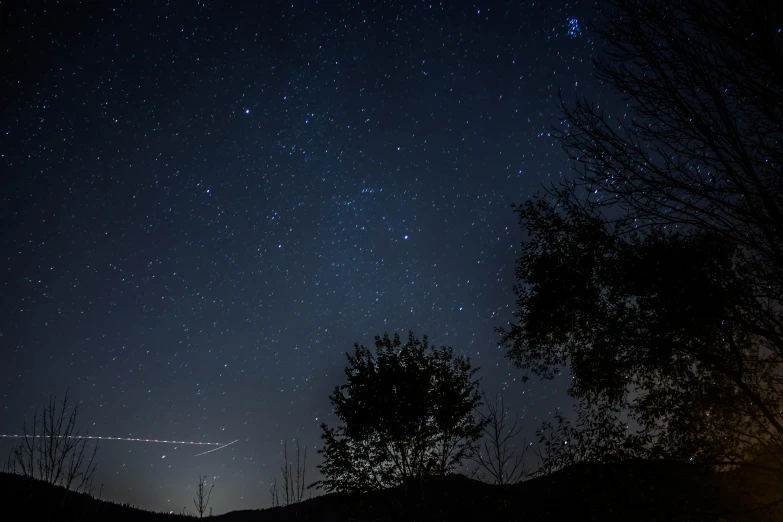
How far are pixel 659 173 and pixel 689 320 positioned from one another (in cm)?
279

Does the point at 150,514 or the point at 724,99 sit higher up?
the point at 724,99

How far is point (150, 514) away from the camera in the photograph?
1352 inches

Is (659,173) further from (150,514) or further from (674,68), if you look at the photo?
(150,514)

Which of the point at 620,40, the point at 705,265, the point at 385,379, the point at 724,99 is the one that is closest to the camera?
the point at 724,99

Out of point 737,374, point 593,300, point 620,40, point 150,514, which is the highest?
point 620,40

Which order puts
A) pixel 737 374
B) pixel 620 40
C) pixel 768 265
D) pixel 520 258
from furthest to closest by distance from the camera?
pixel 520 258 → pixel 737 374 → pixel 768 265 → pixel 620 40

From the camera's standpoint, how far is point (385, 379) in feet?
55.7

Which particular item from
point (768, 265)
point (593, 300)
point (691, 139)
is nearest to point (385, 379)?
point (593, 300)

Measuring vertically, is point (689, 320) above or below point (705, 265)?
below

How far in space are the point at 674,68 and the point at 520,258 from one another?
5103mm

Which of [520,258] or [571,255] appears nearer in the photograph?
[571,255]

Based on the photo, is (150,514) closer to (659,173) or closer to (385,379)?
(385,379)

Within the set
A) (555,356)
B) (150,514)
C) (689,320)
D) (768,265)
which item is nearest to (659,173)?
(768,265)

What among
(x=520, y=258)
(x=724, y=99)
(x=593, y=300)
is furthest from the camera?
(x=520, y=258)
